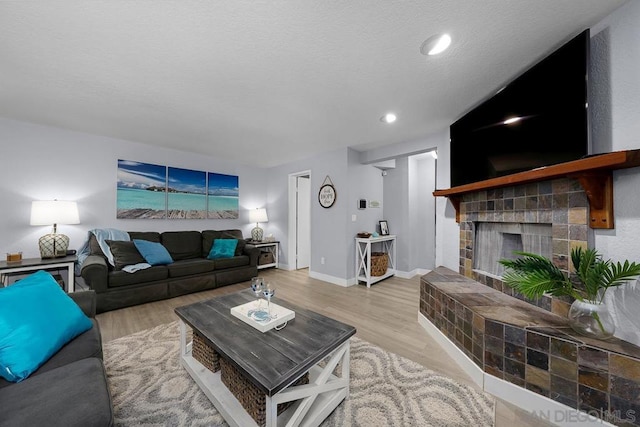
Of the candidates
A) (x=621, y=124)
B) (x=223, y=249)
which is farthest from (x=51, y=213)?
(x=621, y=124)

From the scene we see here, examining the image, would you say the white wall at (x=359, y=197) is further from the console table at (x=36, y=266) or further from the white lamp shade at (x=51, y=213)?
the white lamp shade at (x=51, y=213)

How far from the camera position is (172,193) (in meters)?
3.91

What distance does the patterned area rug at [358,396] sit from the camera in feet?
4.17

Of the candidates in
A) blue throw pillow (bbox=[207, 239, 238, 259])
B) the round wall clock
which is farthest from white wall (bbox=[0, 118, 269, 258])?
the round wall clock

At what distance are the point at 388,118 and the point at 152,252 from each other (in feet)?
11.9

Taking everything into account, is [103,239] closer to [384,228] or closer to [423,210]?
[384,228]

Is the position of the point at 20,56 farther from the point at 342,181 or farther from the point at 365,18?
the point at 342,181

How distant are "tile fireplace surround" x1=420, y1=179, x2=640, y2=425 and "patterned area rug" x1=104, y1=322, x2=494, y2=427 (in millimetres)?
313

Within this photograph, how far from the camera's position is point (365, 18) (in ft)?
4.35

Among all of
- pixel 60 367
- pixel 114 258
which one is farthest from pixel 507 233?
pixel 114 258

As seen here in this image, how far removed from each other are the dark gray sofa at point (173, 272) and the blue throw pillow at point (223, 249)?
0.12 meters

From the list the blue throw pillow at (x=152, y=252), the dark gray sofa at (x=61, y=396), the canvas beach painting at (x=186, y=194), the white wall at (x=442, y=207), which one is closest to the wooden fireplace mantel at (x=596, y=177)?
the white wall at (x=442, y=207)

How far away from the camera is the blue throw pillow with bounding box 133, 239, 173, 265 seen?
3.15 m

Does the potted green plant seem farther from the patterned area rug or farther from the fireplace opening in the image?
the patterned area rug
